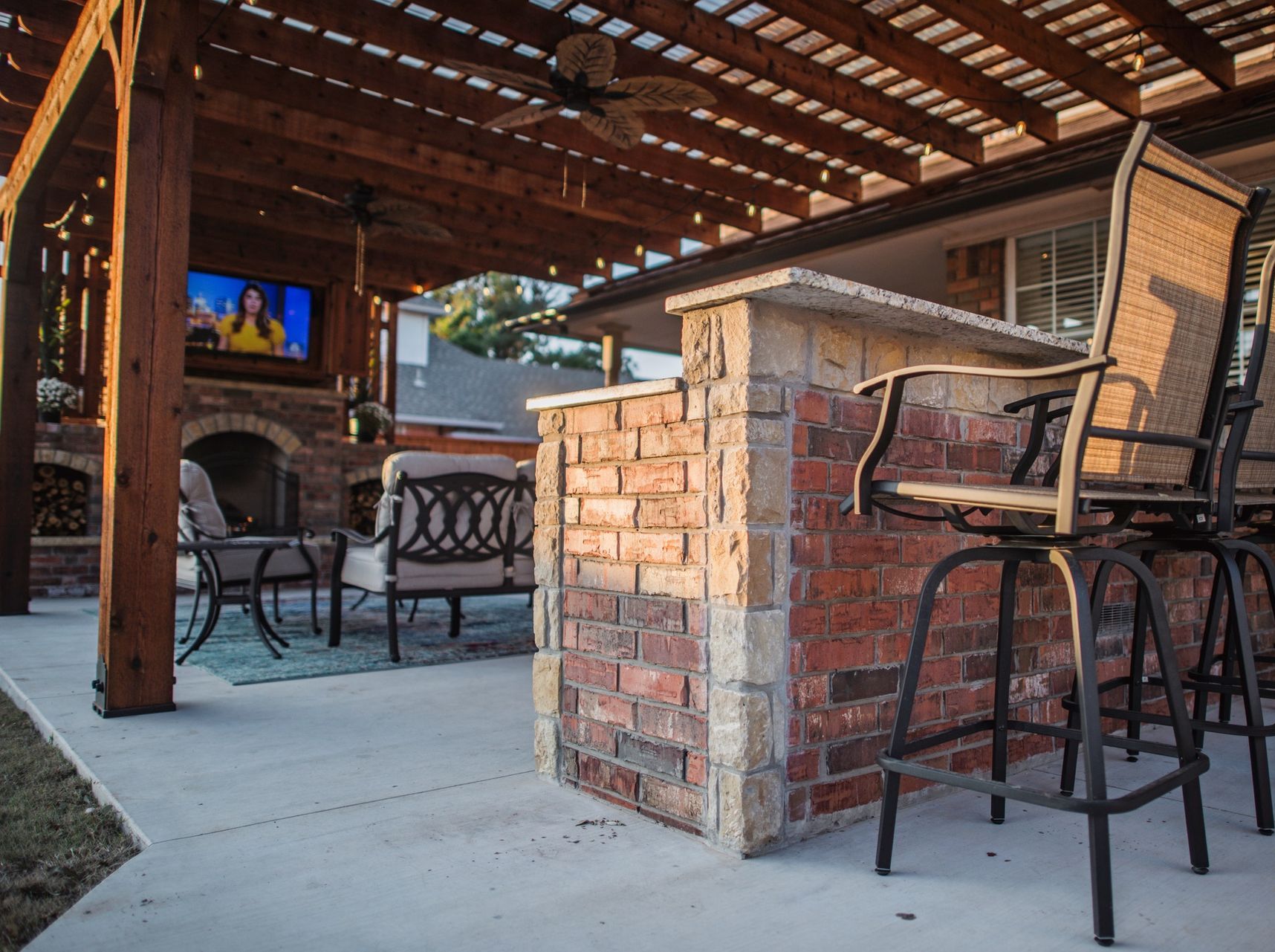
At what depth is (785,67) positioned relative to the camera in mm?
4867

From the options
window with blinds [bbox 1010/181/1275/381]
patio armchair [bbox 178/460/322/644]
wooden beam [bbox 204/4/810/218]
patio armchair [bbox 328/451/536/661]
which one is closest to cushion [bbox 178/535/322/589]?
patio armchair [bbox 178/460/322/644]

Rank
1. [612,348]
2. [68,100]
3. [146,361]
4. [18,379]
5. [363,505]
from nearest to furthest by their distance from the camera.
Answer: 1. [146,361]
2. [68,100]
3. [18,379]
4. [363,505]
5. [612,348]

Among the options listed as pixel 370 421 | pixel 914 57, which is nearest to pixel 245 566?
pixel 914 57

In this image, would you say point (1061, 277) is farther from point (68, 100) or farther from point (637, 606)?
point (68, 100)

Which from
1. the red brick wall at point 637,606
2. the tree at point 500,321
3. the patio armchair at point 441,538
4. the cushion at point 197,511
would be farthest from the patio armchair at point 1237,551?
the tree at point 500,321

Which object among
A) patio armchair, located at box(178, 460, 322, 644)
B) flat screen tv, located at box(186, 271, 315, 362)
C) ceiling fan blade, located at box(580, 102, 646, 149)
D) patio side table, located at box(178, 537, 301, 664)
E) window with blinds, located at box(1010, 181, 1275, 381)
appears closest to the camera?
patio side table, located at box(178, 537, 301, 664)

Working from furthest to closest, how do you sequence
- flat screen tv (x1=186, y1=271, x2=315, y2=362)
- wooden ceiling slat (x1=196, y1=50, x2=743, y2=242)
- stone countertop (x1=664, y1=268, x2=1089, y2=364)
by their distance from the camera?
1. flat screen tv (x1=186, y1=271, x2=315, y2=362)
2. wooden ceiling slat (x1=196, y1=50, x2=743, y2=242)
3. stone countertop (x1=664, y1=268, x2=1089, y2=364)

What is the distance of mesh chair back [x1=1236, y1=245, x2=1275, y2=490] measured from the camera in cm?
183

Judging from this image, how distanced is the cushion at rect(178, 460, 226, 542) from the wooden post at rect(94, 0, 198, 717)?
Result: 3.99ft

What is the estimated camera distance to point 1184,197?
1.47m

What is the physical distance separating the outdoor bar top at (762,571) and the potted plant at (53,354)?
645 centimetres

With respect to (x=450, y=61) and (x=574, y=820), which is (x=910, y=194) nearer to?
(x=450, y=61)

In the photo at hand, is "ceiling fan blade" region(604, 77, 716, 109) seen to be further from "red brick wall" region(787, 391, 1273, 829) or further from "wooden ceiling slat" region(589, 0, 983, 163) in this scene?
"red brick wall" region(787, 391, 1273, 829)

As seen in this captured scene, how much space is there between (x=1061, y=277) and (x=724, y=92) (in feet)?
8.38
